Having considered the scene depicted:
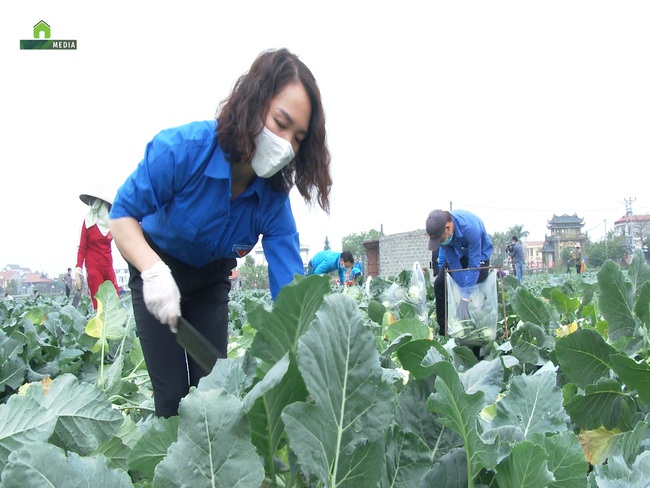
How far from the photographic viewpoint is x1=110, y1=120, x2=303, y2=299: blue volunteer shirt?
2285 millimetres

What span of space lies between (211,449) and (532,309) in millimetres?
2117

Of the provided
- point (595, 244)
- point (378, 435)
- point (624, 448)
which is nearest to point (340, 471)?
point (378, 435)

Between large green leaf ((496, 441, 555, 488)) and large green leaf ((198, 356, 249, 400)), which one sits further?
large green leaf ((198, 356, 249, 400))

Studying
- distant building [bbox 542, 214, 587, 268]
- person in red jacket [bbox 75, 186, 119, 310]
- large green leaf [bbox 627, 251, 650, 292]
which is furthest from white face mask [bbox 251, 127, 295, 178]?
distant building [bbox 542, 214, 587, 268]

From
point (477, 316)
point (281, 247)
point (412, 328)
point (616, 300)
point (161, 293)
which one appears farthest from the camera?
point (477, 316)

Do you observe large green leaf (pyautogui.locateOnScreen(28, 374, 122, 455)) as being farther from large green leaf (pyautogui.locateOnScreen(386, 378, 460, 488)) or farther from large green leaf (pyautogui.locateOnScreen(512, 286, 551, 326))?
large green leaf (pyautogui.locateOnScreen(512, 286, 551, 326))

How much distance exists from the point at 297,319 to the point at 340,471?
18cm

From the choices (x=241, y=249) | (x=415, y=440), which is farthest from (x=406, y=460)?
(x=241, y=249)

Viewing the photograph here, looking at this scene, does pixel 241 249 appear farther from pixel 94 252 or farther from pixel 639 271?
pixel 94 252

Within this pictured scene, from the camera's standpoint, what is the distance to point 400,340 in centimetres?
151

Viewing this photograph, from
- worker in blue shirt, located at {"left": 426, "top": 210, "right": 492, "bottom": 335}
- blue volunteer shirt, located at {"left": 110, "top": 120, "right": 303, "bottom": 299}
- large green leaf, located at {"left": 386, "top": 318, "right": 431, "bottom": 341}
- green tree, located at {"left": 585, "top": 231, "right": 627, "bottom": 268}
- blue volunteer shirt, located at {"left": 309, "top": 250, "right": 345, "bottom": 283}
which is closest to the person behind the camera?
large green leaf, located at {"left": 386, "top": 318, "right": 431, "bottom": 341}

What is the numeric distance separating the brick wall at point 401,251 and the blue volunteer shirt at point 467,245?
16524 mm

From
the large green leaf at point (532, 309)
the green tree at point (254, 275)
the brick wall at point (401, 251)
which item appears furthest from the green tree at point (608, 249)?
the large green leaf at point (532, 309)

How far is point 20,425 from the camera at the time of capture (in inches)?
31.8
